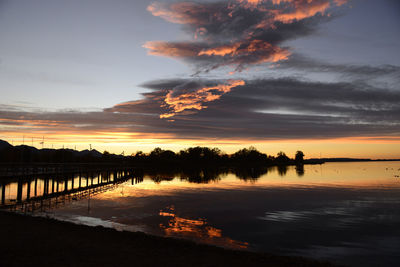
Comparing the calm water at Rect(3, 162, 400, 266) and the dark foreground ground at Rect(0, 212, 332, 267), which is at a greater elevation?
the dark foreground ground at Rect(0, 212, 332, 267)

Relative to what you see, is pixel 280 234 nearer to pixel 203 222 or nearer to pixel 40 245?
pixel 203 222

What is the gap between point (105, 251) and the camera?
41.8 feet

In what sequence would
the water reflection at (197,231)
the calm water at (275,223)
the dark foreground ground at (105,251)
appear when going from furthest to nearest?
the water reflection at (197,231) → the calm water at (275,223) → the dark foreground ground at (105,251)

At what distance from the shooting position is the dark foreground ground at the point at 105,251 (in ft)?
36.9

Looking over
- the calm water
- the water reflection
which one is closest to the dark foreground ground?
the water reflection

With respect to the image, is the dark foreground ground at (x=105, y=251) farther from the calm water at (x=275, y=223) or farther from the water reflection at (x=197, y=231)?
the calm water at (x=275, y=223)

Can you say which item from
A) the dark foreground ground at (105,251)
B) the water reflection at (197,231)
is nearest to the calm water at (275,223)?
the water reflection at (197,231)

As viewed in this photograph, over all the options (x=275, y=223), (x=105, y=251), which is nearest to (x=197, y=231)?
(x=275, y=223)

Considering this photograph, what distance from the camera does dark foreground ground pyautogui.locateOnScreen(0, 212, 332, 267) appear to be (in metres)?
11.2

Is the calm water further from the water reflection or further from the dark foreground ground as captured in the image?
the dark foreground ground

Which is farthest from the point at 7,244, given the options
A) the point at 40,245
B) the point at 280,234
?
the point at 280,234

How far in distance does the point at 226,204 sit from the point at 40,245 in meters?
23.1

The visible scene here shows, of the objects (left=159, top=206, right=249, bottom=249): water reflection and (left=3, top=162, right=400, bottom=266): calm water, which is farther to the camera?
(left=159, top=206, right=249, bottom=249): water reflection

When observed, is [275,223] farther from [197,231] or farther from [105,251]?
[105,251]
